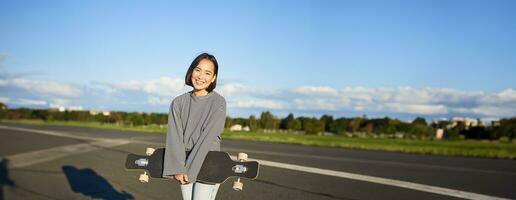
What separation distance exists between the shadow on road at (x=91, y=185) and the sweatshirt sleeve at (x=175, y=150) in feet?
14.3

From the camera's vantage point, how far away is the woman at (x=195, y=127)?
3824 mm

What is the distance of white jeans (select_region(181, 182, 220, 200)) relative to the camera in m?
3.94

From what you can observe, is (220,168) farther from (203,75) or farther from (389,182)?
(389,182)

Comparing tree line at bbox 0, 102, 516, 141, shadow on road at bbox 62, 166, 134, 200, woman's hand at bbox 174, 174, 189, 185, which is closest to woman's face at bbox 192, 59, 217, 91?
woman's hand at bbox 174, 174, 189, 185

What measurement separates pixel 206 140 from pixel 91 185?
20.2 ft

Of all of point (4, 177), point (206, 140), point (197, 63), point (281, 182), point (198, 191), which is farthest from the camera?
point (4, 177)

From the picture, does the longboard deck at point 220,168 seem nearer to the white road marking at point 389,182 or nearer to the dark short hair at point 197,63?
the dark short hair at point 197,63

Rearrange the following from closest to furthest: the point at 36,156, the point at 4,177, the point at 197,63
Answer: the point at 197,63 < the point at 4,177 < the point at 36,156

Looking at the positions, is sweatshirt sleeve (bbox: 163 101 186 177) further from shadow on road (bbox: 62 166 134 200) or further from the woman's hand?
shadow on road (bbox: 62 166 134 200)

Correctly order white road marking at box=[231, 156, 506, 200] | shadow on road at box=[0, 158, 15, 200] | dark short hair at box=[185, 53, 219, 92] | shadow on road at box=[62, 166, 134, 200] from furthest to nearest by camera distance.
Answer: shadow on road at box=[0, 158, 15, 200] → white road marking at box=[231, 156, 506, 200] → shadow on road at box=[62, 166, 134, 200] → dark short hair at box=[185, 53, 219, 92]

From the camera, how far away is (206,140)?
3.83m

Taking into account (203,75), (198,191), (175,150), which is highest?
(203,75)

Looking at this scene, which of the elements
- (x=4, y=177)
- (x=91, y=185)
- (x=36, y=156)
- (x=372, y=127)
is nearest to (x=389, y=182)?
(x=91, y=185)

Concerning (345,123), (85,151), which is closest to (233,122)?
(345,123)
